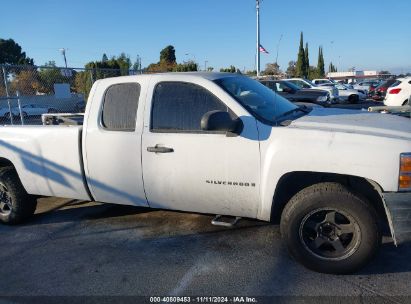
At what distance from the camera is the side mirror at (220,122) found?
10.6ft

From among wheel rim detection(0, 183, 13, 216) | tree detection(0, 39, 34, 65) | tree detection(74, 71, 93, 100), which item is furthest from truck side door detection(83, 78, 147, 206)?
tree detection(0, 39, 34, 65)

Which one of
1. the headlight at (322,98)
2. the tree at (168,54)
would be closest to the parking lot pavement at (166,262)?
the headlight at (322,98)

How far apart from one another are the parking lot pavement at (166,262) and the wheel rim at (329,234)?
0.21 m

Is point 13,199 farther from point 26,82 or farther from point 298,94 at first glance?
point 298,94

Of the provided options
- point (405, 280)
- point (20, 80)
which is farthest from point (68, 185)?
point (20, 80)

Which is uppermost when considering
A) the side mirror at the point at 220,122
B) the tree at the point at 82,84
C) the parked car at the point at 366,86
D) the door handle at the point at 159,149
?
the tree at the point at 82,84

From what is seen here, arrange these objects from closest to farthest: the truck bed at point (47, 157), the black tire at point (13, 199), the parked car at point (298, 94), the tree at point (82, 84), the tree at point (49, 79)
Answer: the truck bed at point (47, 157) → the black tire at point (13, 199) → the tree at point (49, 79) → the tree at point (82, 84) → the parked car at point (298, 94)

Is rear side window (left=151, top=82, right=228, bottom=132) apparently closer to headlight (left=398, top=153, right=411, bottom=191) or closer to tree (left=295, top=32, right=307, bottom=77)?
headlight (left=398, top=153, right=411, bottom=191)

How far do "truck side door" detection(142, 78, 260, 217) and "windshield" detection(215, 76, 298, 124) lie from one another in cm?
19

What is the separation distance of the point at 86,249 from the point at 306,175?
96.2 inches

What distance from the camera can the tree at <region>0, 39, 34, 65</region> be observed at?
206 ft

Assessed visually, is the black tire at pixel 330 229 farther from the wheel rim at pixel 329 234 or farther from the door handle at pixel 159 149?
the door handle at pixel 159 149

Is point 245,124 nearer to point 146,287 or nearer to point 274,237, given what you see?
point 274,237

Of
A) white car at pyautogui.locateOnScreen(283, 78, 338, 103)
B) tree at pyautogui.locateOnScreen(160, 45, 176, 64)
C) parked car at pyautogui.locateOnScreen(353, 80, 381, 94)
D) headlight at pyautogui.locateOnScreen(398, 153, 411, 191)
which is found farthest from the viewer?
tree at pyautogui.locateOnScreen(160, 45, 176, 64)
